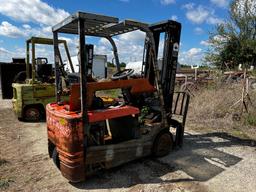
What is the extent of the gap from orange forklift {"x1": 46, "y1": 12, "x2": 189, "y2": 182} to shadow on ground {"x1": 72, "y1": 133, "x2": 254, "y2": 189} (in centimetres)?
21

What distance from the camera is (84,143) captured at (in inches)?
165

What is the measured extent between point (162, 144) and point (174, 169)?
0.65 metres

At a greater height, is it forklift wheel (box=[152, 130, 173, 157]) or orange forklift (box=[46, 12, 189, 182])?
orange forklift (box=[46, 12, 189, 182])

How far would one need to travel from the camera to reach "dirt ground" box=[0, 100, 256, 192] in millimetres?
4340

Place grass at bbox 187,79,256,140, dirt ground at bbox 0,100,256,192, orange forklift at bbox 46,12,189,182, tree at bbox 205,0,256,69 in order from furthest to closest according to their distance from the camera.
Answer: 1. tree at bbox 205,0,256,69
2. grass at bbox 187,79,256,140
3. dirt ground at bbox 0,100,256,192
4. orange forklift at bbox 46,12,189,182

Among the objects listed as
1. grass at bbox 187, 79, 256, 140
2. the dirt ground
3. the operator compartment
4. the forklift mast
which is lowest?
the dirt ground

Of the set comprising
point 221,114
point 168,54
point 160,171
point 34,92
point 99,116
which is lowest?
point 160,171

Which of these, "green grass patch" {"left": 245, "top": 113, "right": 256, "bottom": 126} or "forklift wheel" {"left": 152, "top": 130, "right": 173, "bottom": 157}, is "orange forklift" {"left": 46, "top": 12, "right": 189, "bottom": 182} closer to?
"forklift wheel" {"left": 152, "top": 130, "right": 173, "bottom": 157}

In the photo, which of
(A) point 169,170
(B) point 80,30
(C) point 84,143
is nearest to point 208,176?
(A) point 169,170

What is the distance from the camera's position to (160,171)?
4867 mm

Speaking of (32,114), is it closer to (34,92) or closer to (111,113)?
(34,92)

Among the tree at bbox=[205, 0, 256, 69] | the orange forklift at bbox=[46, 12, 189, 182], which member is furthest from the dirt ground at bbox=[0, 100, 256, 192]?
the tree at bbox=[205, 0, 256, 69]

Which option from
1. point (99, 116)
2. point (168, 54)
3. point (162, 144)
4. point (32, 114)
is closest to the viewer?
point (99, 116)

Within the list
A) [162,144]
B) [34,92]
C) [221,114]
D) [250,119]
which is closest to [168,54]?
[162,144]
